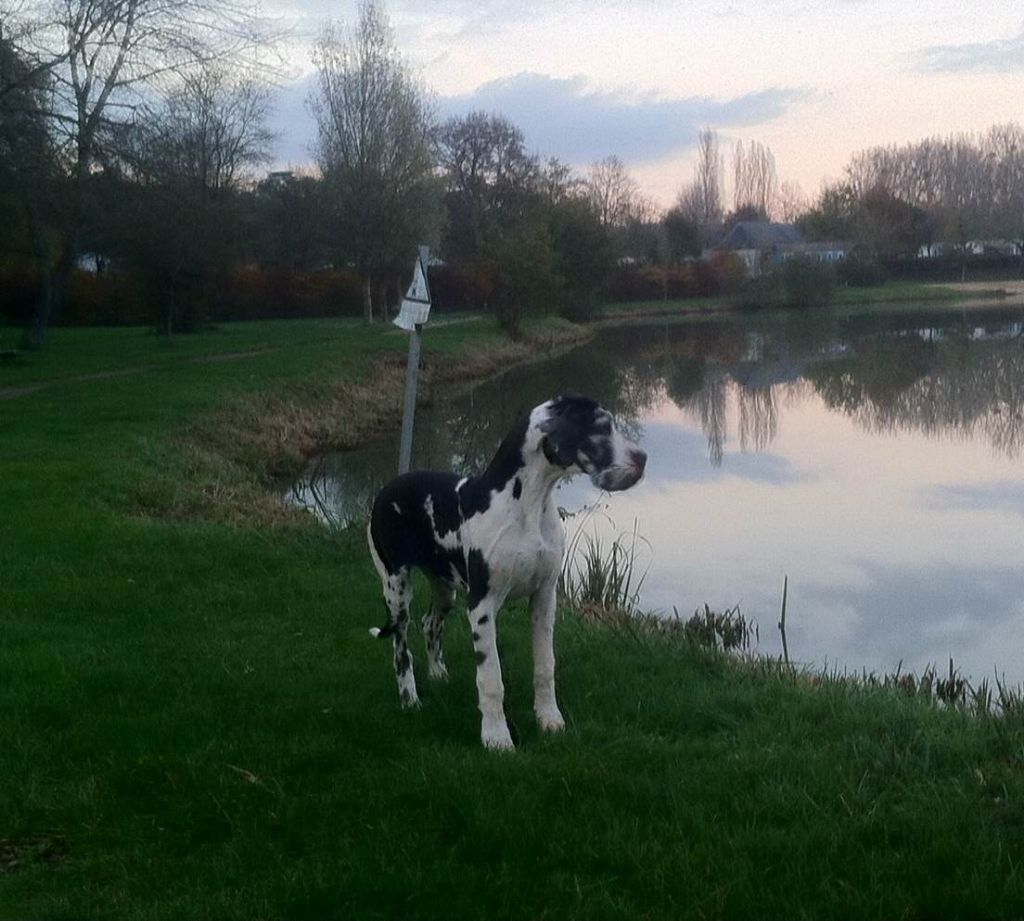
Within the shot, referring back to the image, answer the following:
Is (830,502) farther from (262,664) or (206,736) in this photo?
(206,736)

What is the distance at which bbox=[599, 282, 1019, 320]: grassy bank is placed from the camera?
79.1 meters

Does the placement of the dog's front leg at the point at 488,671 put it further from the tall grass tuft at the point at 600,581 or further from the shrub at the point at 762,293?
the shrub at the point at 762,293

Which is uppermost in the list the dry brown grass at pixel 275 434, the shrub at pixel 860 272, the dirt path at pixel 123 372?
the shrub at pixel 860 272

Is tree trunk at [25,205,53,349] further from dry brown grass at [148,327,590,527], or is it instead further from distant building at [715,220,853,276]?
distant building at [715,220,853,276]

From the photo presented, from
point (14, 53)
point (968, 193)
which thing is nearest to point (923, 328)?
point (14, 53)

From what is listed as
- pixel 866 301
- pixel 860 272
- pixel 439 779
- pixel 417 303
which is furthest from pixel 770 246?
pixel 439 779

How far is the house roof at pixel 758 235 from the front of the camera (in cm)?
11506

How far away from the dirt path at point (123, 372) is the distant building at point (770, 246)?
49541 millimetres

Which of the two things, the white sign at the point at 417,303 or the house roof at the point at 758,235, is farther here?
the house roof at the point at 758,235

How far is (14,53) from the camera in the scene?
24.8 meters

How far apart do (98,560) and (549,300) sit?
155 ft

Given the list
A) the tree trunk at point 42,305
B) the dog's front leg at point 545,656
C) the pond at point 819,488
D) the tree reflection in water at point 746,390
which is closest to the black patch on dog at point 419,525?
the dog's front leg at point 545,656

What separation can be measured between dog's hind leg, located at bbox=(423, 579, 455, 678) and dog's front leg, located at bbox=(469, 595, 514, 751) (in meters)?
1.07

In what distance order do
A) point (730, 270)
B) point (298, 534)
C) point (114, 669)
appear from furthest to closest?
point (730, 270), point (298, 534), point (114, 669)
